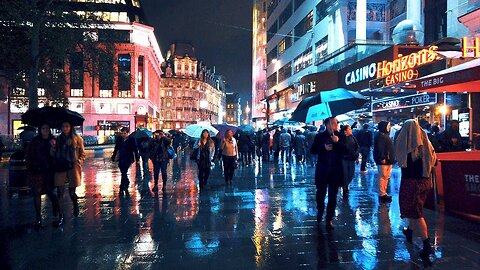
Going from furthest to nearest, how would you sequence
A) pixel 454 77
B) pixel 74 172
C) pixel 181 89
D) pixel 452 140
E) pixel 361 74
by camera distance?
1. pixel 181 89
2. pixel 361 74
3. pixel 452 140
4. pixel 454 77
5. pixel 74 172

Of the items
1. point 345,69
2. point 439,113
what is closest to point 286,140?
point 439,113

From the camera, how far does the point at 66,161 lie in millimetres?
6965

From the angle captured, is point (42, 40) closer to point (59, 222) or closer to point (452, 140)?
point (59, 222)

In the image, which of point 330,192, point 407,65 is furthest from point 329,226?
point 407,65

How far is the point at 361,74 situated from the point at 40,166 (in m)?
21.9

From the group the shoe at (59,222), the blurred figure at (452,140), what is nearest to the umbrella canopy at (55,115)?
the shoe at (59,222)

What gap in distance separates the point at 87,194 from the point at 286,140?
418 inches

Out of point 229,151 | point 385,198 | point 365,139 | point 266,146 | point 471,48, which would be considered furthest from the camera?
point 266,146

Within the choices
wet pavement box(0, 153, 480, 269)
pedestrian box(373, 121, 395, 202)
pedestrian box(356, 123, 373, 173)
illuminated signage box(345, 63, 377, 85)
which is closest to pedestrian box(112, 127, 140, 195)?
wet pavement box(0, 153, 480, 269)

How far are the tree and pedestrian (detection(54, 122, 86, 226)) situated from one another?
10253 mm

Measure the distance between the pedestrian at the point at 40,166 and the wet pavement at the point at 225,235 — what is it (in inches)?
22.4

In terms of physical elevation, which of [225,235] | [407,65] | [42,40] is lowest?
[225,235]

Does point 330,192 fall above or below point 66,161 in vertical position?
below

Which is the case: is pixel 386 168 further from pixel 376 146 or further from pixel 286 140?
pixel 286 140
